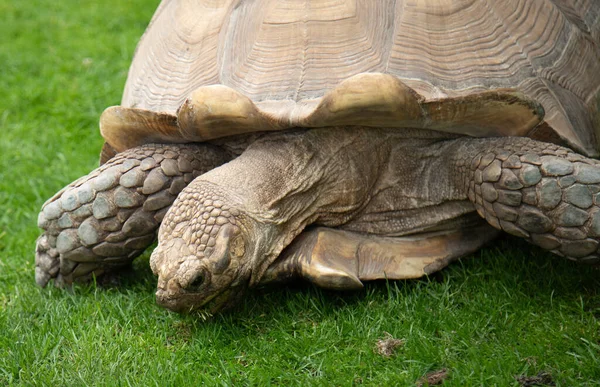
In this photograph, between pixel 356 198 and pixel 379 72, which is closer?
pixel 379 72

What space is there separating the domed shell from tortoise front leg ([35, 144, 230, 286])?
16 centimetres

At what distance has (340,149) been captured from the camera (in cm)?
340

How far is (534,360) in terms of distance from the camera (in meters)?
2.72

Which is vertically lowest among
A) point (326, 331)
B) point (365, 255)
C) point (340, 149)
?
point (326, 331)

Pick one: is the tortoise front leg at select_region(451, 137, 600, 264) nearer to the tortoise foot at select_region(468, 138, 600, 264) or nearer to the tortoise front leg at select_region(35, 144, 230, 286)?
the tortoise foot at select_region(468, 138, 600, 264)

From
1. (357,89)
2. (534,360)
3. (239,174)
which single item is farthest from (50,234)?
(534,360)

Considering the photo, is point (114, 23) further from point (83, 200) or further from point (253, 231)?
point (253, 231)

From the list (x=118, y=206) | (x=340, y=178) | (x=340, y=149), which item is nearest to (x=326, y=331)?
(x=340, y=178)

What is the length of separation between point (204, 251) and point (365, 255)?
0.77 metres

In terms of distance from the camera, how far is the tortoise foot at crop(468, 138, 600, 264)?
9.98 feet

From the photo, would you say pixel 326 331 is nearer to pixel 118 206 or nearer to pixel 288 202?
pixel 288 202

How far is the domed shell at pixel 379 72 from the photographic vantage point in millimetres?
3143

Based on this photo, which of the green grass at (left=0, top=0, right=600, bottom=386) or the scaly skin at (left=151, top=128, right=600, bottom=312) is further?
the scaly skin at (left=151, top=128, right=600, bottom=312)

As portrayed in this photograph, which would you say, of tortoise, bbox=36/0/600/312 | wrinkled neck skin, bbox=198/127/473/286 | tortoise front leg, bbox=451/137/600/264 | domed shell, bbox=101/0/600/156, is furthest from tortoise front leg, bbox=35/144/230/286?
tortoise front leg, bbox=451/137/600/264
